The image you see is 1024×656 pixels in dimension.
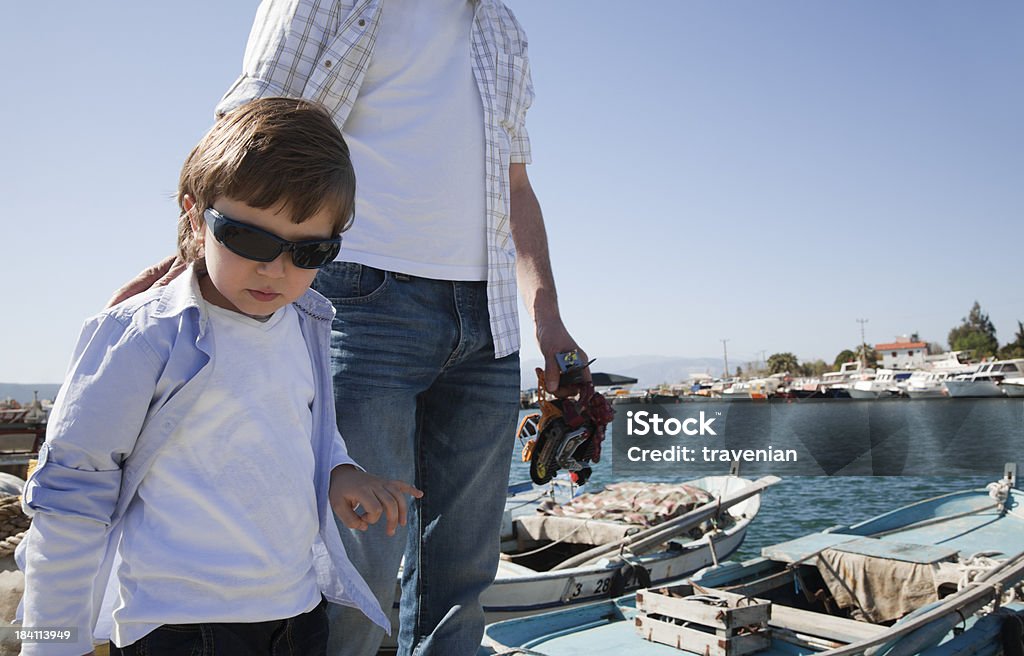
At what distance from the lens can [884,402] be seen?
220 feet

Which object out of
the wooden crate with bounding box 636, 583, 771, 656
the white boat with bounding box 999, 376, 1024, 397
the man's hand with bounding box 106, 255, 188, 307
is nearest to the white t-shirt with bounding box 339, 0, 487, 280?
the man's hand with bounding box 106, 255, 188, 307

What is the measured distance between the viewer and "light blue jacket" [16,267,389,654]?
123cm

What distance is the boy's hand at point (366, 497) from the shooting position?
147 cm

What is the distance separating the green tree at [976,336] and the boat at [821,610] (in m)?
101

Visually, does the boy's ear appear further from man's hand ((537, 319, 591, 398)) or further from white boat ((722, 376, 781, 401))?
white boat ((722, 376, 781, 401))

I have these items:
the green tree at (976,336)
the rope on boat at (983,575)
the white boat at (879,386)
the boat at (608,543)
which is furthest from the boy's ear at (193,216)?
the green tree at (976,336)

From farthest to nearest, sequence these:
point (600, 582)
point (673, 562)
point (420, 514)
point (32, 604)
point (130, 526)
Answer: point (673, 562)
point (600, 582)
point (420, 514)
point (130, 526)
point (32, 604)

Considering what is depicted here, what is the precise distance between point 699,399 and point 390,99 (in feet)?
261

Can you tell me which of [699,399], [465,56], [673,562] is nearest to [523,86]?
[465,56]

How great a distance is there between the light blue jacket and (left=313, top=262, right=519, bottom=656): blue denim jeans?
21.3 inches

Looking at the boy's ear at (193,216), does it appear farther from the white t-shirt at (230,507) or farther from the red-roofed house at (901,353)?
the red-roofed house at (901,353)

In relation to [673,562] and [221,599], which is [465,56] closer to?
[221,599]

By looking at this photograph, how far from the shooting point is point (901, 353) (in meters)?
106

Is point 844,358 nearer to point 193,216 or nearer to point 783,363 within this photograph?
point 783,363
